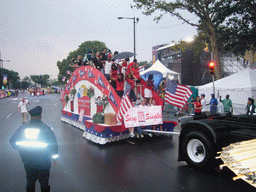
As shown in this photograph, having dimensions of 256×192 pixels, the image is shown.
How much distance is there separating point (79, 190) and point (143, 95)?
5.92 m

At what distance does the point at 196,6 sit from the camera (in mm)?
18203

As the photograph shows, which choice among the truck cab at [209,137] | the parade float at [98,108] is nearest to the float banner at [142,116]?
the parade float at [98,108]

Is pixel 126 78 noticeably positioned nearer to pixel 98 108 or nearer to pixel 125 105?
pixel 125 105

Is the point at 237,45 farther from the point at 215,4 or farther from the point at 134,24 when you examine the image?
the point at 134,24

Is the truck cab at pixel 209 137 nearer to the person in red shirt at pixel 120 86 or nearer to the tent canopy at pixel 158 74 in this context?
the person in red shirt at pixel 120 86

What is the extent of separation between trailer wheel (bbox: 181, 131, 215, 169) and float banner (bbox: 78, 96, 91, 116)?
5803mm

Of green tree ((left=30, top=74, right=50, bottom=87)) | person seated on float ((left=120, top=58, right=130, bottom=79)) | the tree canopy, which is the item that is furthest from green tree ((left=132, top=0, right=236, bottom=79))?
green tree ((left=30, top=74, right=50, bottom=87))

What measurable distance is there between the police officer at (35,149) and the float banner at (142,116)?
438 centimetres

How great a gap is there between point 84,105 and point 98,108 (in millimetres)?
1711

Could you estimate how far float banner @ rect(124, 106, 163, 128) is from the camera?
769 centimetres

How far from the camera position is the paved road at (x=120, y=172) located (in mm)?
4348

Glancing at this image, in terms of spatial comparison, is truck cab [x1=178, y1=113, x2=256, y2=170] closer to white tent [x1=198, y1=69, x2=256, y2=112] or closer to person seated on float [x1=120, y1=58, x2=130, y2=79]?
person seated on float [x1=120, y1=58, x2=130, y2=79]

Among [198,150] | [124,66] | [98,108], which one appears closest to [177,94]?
[124,66]

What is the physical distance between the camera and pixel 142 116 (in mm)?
7973
